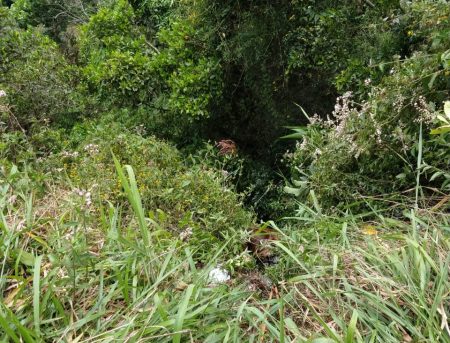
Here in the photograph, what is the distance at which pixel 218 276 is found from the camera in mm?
1897

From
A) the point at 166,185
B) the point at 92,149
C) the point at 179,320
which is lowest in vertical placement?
the point at 166,185

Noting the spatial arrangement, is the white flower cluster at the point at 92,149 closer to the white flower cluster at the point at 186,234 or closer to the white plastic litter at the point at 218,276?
the white flower cluster at the point at 186,234

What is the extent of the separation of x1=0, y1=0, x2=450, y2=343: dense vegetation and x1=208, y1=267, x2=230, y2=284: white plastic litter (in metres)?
0.03

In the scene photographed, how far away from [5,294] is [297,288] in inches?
43.0

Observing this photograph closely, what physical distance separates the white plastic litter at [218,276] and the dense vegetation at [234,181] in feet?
0.11

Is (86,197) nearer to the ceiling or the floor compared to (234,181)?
nearer to the ceiling

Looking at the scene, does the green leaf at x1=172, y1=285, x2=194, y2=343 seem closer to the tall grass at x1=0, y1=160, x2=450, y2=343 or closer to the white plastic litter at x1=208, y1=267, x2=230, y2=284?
the tall grass at x1=0, y1=160, x2=450, y2=343

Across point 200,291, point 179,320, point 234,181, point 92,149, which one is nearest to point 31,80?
point 92,149

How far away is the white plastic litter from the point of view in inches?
69.9

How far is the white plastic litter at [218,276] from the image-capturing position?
1.78 meters

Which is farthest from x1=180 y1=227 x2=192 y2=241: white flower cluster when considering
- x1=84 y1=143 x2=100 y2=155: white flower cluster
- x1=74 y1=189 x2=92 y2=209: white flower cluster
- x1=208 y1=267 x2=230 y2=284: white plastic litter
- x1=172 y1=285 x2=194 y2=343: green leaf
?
x1=84 y1=143 x2=100 y2=155: white flower cluster

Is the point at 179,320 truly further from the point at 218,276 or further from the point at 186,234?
the point at 186,234

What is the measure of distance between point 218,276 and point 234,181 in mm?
2560

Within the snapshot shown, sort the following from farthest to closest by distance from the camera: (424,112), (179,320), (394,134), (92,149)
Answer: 1. (92,149)
2. (394,134)
3. (424,112)
4. (179,320)
